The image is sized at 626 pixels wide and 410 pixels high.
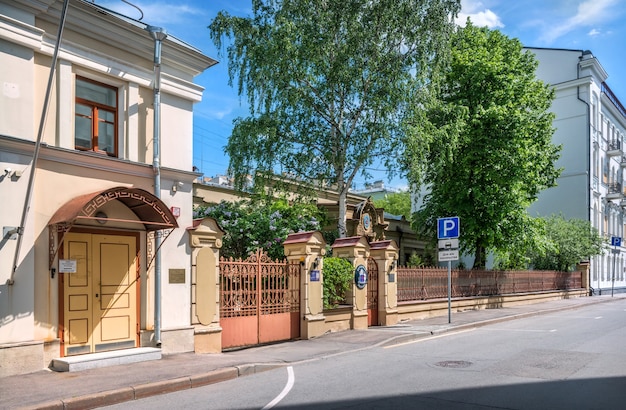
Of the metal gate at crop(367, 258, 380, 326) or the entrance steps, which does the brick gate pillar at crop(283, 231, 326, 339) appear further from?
the entrance steps

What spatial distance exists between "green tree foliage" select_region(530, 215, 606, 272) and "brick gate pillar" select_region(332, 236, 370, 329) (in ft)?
67.6

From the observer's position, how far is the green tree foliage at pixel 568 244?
34094 millimetres

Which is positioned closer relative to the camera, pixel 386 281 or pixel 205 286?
pixel 205 286

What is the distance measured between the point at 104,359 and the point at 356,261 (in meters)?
8.09

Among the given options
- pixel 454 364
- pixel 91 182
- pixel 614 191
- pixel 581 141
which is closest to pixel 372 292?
pixel 454 364

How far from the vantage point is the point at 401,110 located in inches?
824

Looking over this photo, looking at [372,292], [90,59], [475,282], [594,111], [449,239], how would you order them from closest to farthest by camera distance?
[90,59] < [372,292] < [449,239] < [475,282] < [594,111]

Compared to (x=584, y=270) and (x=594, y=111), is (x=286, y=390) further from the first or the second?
(x=594, y=111)

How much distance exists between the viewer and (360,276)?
1628 cm

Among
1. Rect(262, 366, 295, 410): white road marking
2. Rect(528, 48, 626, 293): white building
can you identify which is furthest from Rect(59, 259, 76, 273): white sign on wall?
Rect(528, 48, 626, 293): white building

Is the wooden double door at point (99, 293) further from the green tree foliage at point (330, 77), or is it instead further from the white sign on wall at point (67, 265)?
the green tree foliage at point (330, 77)

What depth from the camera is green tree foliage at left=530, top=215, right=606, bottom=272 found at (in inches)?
1342

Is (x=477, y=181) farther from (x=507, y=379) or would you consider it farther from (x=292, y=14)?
(x=507, y=379)

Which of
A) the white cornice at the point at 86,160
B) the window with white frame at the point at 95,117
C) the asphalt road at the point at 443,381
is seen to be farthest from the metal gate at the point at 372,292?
the window with white frame at the point at 95,117
